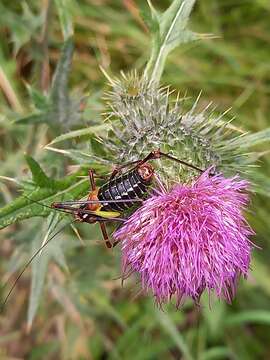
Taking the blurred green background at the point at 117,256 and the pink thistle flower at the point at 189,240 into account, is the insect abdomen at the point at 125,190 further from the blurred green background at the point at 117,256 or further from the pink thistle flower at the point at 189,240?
the blurred green background at the point at 117,256

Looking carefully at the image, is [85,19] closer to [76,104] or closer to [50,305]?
[76,104]

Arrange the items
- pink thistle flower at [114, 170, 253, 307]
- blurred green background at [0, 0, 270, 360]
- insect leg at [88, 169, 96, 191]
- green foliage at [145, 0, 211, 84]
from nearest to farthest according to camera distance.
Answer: pink thistle flower at [114, 170, 253, 307]
insect leg at [88, 169, 96, 191]
green foliage at [145, 0, 211, 84]
blurred green background at [0, 0, 270, 360]

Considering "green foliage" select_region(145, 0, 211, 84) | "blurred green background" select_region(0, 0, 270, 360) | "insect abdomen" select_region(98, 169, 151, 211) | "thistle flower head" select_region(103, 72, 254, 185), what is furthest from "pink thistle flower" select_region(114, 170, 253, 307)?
"blurred green background" select_region(0, 0, 270, 360)

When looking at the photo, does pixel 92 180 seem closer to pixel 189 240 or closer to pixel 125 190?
pixel 125 190

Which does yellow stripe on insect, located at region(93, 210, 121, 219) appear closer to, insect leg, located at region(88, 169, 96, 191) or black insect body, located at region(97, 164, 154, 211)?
black insect body, located at region(97, 164, 154, 211)

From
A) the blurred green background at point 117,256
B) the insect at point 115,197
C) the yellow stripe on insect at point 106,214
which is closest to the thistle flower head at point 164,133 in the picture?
the insect at point 115,197

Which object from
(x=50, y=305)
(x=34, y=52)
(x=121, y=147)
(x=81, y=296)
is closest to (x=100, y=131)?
(x=121, y=147)
